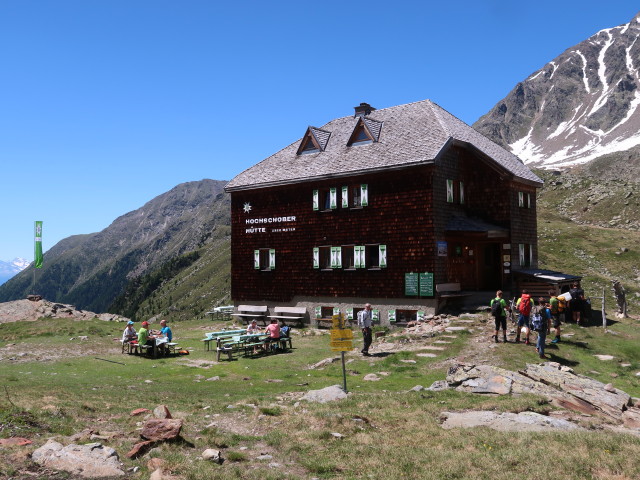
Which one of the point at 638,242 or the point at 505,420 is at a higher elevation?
the point at 638,242

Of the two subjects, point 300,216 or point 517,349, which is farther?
point 300,216

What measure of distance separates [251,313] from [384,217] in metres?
11.5

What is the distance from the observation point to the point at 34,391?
14523 mm

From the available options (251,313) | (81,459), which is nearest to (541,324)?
(81,459)

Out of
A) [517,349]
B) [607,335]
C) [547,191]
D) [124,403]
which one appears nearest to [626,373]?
[517,349]

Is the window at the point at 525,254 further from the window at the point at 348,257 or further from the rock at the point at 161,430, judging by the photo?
the rock at the point at 161,430

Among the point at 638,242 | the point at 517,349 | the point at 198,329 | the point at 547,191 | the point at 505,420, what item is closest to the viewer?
the point at 505,420

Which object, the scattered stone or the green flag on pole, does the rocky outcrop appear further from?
the green flag on pole

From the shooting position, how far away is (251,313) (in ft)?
118

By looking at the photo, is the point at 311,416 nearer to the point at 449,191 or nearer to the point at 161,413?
the point at 161,413

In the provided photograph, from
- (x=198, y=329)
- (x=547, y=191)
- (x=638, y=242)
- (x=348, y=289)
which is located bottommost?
(x=198, y=329)

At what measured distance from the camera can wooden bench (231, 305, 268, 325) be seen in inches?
1391

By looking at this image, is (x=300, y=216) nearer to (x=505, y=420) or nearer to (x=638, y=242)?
(x=505, y=420)

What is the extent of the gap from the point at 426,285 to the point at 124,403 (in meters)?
18.2
